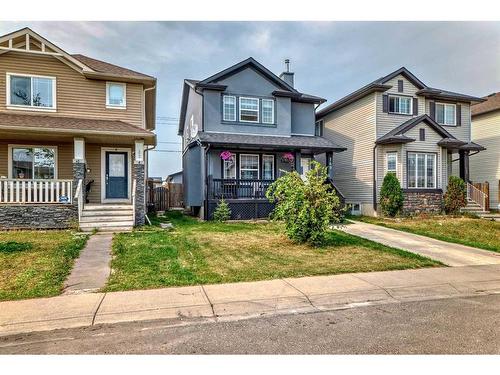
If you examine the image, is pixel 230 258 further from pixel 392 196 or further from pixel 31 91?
pixel 31 91

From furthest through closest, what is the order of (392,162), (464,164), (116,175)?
(464,164)
(392,162)
(116,175)

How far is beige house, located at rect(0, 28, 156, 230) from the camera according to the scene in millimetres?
11672

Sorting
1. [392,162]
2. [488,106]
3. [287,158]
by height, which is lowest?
[392,162]

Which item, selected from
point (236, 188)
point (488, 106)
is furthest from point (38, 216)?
point (488, 106)

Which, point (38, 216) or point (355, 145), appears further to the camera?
point (355, 145)

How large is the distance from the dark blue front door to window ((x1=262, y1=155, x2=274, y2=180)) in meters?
6.74

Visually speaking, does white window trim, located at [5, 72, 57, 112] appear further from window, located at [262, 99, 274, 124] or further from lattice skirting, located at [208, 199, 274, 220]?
window, located at [262, 99, 274, 124]

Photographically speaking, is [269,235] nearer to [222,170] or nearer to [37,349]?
[222,170]

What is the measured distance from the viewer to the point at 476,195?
60.8ft

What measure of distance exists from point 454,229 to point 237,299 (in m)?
11.4

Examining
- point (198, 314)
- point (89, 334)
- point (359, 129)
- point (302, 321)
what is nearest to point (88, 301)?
point (89, 334)

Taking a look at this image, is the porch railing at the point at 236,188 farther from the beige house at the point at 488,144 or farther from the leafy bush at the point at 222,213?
the beige house at the point at 488,144

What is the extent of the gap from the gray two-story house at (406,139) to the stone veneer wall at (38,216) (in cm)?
1428

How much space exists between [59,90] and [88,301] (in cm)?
1187
